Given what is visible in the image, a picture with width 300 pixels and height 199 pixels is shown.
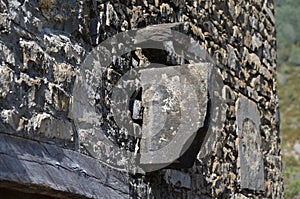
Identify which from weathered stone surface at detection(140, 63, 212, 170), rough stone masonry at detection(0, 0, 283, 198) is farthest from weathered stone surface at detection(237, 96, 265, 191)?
weathered stone surface at detection(140, 63, 212, 170)

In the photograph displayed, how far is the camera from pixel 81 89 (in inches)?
125

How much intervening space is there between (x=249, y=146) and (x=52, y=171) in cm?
265

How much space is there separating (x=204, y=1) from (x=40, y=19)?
6.45 ft

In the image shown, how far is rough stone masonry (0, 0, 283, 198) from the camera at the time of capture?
271cm

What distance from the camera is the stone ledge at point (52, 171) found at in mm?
2533

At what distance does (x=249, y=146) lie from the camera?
512 cm

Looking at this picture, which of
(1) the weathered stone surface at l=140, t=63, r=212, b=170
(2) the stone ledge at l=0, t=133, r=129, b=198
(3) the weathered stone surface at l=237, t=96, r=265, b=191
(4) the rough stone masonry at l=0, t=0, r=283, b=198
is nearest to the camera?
(2) the stone ledge at l=0, t=133, r=129, b=198

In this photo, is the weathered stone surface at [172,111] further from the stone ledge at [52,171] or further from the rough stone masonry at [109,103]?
the stone ledge at [52,171]

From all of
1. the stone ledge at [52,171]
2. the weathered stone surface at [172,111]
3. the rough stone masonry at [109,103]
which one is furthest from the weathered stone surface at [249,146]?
the stone ledge at [52,171]

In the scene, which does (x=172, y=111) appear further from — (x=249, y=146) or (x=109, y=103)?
(x=249, y=146)

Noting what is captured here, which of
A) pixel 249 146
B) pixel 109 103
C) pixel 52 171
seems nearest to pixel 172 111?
pixel 109 103

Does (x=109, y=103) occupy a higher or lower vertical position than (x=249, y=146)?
higher

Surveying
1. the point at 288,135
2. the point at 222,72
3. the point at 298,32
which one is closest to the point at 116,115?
the point at 222,72

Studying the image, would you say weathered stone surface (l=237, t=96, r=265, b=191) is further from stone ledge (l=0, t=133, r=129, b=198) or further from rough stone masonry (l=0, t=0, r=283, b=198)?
stone ledge (l=0, t=133, r=129, b=198)
